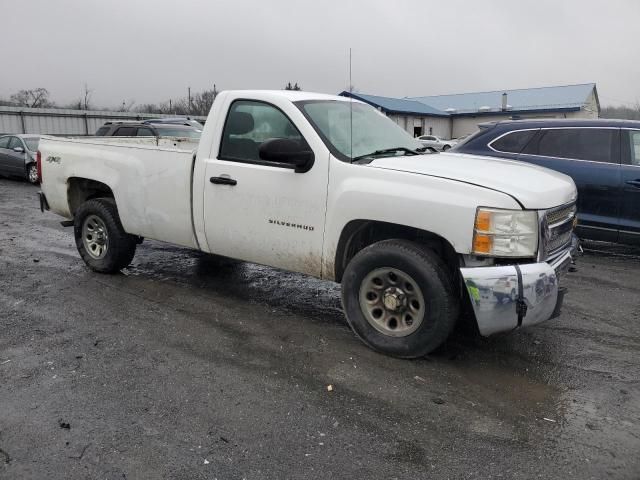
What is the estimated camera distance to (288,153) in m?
4.22

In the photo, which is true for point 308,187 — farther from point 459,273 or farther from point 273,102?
point 459,273

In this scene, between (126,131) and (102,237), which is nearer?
(102,237)

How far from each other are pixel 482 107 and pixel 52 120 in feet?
123

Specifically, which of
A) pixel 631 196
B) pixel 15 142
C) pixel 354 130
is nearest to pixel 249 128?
pixel 354 130

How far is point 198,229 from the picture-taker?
5.12 meters

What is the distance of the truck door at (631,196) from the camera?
262 inches

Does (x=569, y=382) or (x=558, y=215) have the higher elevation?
(x=558, y=215)

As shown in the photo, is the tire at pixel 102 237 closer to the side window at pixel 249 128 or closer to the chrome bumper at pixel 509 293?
the side window at pixel 249 128

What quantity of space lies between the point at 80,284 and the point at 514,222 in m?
4.49

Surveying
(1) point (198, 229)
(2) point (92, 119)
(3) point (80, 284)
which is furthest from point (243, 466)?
(2) point (92, 119)

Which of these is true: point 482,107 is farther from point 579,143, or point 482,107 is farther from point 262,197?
point 262,197

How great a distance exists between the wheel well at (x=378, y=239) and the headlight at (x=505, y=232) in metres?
0.34

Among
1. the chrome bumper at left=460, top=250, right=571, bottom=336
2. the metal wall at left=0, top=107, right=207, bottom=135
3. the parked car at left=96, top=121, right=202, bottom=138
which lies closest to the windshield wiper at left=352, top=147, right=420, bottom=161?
the chrome bumper at left=460, top=250, right=571, bottom=336

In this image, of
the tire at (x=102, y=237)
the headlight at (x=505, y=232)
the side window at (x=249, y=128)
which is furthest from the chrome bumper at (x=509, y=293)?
the tire at (x=102, y=237)
